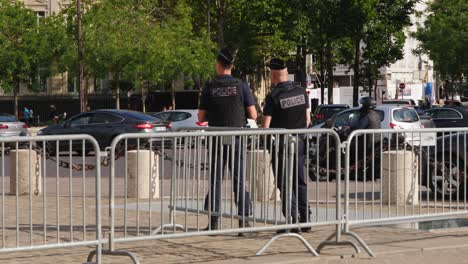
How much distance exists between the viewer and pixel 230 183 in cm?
1041

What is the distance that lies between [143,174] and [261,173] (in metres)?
1.08

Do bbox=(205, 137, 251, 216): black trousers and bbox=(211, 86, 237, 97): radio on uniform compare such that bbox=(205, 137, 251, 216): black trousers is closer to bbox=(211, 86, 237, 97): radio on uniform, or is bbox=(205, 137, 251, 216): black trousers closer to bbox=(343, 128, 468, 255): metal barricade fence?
bbox=(343, 128, 468, 255): metal barricade fence

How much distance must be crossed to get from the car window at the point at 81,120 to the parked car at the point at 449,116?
1328cm

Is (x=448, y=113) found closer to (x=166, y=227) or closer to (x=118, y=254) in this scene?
(x=166, y=227)

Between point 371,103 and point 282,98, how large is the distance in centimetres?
936

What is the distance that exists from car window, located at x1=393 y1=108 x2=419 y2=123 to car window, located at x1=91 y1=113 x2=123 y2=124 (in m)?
9.28

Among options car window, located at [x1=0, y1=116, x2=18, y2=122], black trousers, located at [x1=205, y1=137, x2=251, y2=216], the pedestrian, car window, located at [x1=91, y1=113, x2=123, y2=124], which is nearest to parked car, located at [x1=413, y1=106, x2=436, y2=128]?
car window, located at [x1=91, y1=113, x2=123, y2=124]

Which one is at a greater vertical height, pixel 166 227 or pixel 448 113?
pixel 448 113

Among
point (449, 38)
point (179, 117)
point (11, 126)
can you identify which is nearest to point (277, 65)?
point (179, 117)

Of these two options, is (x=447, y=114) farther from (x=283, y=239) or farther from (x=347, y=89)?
(x=347, y=89)

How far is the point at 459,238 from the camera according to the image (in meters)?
11.6

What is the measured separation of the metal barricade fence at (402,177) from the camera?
36.5 ft

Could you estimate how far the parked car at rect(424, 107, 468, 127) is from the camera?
41.7 metres

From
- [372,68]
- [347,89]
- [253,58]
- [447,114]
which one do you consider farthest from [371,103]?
[347,89]
